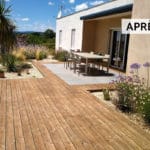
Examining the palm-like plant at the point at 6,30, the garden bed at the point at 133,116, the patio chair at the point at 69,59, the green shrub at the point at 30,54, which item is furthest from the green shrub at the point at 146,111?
the green shrub at the point at 30,54

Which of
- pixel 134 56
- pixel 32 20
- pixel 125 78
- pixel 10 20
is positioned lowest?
pixel 125 78

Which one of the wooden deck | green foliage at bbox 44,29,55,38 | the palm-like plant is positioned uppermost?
green foliage at bbox 44,29,55,38

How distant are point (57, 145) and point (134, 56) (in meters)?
3.96

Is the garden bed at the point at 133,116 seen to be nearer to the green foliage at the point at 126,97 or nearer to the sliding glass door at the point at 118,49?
the green foliage at the point at 126,97

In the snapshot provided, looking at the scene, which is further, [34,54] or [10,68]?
[34,54]

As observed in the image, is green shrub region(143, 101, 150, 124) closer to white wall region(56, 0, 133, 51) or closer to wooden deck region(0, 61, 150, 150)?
wooden deck region(0, 61, 150, 150)

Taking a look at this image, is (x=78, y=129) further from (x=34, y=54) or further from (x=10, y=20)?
(x=34, y=54)

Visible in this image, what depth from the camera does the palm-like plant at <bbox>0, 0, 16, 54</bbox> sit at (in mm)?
10984

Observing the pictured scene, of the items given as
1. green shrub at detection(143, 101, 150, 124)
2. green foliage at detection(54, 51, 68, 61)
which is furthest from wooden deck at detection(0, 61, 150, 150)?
green foliage at detection(54, 51, 68, 61)

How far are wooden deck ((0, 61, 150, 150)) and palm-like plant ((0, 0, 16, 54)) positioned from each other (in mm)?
4501

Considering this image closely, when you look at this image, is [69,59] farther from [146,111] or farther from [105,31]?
[146,111]

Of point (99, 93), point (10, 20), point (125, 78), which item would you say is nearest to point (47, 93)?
point (99, 93)

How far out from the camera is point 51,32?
4159cm

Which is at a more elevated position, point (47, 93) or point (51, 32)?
point (51, 32)
